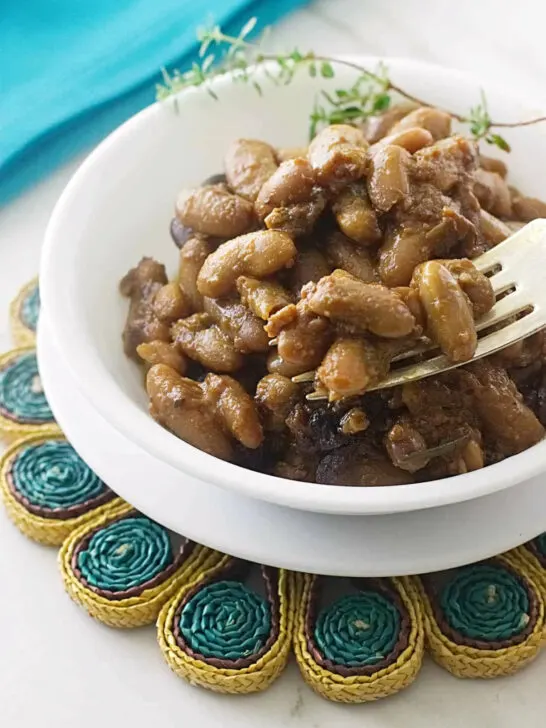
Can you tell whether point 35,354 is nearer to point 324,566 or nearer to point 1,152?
point 1,152

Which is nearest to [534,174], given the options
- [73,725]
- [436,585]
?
[436,585]

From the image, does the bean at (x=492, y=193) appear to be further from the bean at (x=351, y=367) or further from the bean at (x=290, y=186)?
the bean at (x=351, y=367)

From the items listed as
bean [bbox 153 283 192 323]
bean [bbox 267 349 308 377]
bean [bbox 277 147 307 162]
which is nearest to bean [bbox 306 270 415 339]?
bean [bbox 267 349 308 377]

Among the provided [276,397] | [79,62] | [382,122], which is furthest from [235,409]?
[79,62]

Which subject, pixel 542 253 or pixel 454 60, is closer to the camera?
pixel 542 253

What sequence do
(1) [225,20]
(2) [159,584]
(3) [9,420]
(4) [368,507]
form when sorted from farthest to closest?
1. (1) [225,20]
2. (3) [9,420]
3. (2) [159,584]
4. (4) [368,507]

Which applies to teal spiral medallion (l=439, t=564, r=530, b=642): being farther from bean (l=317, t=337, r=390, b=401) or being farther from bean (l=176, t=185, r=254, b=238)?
A: bean (l=176, t=185, r=254, b=238)
